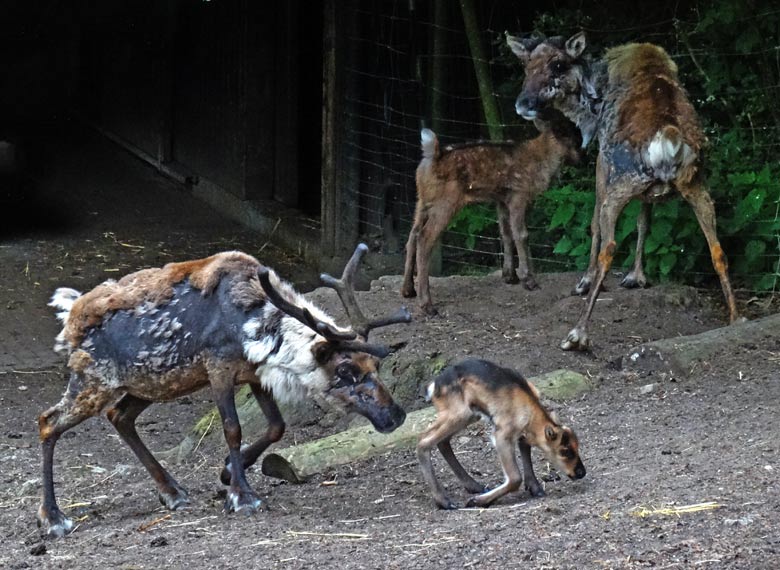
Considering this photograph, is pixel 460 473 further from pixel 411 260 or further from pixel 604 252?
pixel 411 260

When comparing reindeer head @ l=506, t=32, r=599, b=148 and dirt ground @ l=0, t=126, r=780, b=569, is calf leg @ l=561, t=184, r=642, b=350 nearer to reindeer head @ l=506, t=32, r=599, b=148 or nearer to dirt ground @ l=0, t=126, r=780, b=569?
dirt ground @ l=0, t=126, r=780, b=569

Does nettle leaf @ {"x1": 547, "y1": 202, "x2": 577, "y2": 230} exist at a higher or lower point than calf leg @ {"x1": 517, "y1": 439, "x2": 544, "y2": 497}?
higher

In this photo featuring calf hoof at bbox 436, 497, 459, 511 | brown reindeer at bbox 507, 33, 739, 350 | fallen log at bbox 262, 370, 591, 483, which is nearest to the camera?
calf hoof at bbox 436, 497, 459, 511

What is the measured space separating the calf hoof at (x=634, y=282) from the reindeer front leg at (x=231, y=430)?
3.55 m

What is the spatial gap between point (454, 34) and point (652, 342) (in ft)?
12.5

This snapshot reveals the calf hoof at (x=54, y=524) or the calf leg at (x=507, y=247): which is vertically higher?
the calf leg at (x=507, y=247)

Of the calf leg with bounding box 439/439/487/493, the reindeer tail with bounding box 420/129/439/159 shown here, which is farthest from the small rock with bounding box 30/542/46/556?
the reindeer tail with bounding box 420/129/439/159

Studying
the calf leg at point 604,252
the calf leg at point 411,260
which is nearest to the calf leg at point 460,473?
the calf leg at point 604,252

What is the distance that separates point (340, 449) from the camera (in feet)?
20.3

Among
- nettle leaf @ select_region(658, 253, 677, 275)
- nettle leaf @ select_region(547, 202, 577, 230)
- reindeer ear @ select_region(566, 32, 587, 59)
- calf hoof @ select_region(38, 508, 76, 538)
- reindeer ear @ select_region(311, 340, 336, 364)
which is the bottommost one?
calf hoof @ select_region(38, 508, 76, 538)

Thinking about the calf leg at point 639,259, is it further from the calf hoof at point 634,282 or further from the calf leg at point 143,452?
the calf leg at point 143,452

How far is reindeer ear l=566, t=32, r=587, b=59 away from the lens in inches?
329

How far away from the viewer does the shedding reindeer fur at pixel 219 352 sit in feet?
18.6

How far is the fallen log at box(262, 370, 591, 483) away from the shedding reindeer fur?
0.75ft
